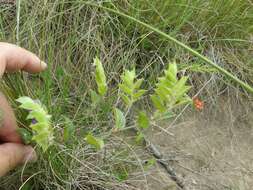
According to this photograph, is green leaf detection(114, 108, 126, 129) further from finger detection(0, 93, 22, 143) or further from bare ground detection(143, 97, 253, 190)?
bare ground detection(143, 97, 253, 190)

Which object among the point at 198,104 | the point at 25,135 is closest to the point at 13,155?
the point at 25,135

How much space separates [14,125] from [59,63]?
338mm

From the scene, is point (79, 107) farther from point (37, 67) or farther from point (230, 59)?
point (230, 59)

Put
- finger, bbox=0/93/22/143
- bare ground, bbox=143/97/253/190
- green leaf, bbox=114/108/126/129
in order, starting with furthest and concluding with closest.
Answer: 1. bare ground, bbox=143/97/253/190
2. finger, bbox=0/93/22/143
3. green leaf, bbox=114/108/126/129

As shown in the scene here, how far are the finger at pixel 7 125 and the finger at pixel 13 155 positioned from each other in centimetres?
3

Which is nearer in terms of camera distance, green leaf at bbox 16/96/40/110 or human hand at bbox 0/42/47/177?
green leaf at bbox 16/96/40/110

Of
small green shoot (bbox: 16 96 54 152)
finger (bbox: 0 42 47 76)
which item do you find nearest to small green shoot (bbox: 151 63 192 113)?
small green shoot (bbox: 16 96 54 152)

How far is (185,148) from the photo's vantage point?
1.54 m

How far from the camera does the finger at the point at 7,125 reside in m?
1.18

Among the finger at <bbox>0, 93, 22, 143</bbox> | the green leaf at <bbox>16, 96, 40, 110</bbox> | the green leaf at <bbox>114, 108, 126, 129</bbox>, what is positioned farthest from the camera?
the finger at <bbox>0, 93, 22, 143</bbox>

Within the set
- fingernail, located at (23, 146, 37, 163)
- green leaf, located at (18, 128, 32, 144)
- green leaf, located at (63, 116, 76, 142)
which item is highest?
green leaf, located at (63, 116, 76, 142)

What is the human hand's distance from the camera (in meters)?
1.14

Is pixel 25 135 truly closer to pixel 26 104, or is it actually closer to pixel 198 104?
pixel 26 104

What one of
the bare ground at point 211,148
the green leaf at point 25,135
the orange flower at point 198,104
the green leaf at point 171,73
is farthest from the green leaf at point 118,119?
the orange flower at point 198,104
